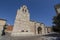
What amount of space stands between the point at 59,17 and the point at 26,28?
84.4ft

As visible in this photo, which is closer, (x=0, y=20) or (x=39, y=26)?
Result: (x=0, y=20)

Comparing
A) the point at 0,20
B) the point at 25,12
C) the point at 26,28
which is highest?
the point at 25,12

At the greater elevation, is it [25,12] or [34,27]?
[25,12]

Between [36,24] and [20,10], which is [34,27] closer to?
[36,24]

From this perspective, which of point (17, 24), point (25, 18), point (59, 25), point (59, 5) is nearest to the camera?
point (59, 25)

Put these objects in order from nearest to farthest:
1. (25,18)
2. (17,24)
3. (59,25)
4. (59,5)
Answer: (59,25) → (59,5) → (17,24) → (25,18)

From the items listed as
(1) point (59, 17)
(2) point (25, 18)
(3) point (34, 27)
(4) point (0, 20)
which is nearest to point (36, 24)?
(3) point (34, 27)

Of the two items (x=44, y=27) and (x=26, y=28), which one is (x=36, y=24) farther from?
(x=26, y=28)

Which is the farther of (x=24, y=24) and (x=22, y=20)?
(x=22, y=20)

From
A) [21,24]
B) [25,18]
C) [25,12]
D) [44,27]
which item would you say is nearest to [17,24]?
[21,24]

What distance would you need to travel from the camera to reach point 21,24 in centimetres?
3625

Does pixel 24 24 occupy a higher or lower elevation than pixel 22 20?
lower

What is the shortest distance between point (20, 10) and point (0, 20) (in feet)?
33.7

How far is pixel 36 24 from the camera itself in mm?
42344
